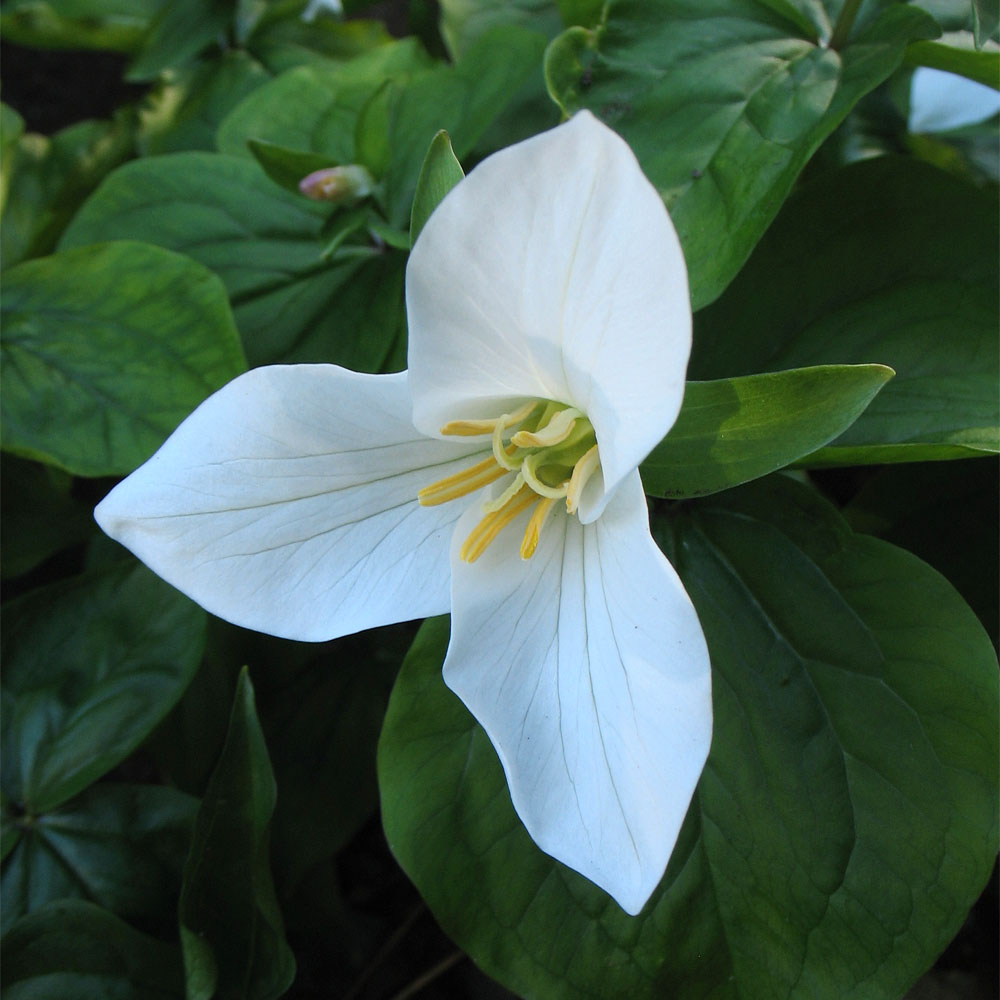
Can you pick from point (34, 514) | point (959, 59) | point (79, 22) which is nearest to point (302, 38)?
point (79, 22)

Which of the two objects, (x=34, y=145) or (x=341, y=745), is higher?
(x=34, y=145)

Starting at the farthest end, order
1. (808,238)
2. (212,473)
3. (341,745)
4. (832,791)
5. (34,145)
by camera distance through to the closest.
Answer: (34,145), (341,745), (808,238), (832,791), (212,473)

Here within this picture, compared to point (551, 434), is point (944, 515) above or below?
below

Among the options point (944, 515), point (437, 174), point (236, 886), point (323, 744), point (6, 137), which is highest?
point (437, 174)

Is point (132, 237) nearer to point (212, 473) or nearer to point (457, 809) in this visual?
point (212, 473)

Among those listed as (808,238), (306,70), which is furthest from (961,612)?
(306,70)

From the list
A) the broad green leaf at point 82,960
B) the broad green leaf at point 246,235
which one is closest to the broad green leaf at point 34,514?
the broad green leaf at point 246,235

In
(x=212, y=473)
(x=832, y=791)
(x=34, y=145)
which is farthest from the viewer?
(x=34, y=145)

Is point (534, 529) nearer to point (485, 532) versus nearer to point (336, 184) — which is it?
Result: point (485, 532)

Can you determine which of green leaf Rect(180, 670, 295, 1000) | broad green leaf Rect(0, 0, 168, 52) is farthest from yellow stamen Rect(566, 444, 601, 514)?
broad green leaf Rect(0, 0, 168, 52)
